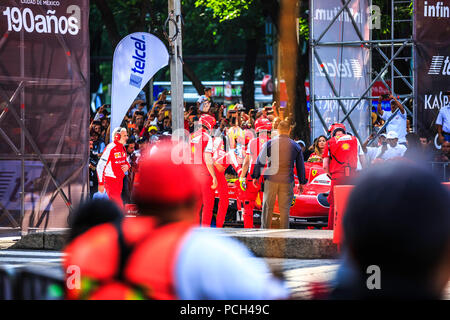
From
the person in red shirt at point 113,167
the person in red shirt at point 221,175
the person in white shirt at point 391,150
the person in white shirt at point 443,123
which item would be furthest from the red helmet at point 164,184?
the person in white shirt at point 443,123

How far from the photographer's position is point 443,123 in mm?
16922

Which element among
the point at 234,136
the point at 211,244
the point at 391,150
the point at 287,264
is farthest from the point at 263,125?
the point at 211,244

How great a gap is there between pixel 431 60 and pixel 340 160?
199 inches

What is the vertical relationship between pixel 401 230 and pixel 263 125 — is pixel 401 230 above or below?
above

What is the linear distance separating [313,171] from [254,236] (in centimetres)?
369

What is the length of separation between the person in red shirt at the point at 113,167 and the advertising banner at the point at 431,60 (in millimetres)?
5920

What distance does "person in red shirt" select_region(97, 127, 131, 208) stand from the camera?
14.5m

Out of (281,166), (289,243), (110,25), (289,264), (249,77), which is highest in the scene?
(110,25)

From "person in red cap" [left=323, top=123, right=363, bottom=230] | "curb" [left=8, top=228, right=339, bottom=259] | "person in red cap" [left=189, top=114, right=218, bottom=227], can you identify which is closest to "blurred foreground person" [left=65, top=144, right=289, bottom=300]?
"curb" [left=8, top=228, right=339, bottom=259]

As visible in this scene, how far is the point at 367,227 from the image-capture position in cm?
187

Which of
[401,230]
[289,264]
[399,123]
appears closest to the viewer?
[401,230]

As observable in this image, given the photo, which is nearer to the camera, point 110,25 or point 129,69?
point 129,69

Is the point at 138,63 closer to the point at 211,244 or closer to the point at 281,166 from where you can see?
the point at 281,166

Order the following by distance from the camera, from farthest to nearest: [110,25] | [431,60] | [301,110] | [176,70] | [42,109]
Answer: [110,25] < [301,110] < [431,60] < [176,70] < [42,109]
